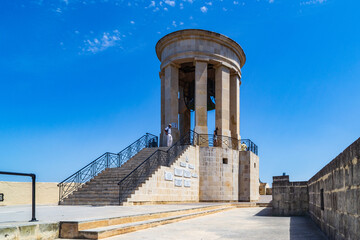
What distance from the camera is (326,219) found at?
587cm

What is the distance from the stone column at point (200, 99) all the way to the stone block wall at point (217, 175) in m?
1.89

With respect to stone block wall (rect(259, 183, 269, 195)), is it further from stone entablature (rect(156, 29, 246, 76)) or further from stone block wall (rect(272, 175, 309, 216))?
stone block wall (rect(272, 175, 309, 216))

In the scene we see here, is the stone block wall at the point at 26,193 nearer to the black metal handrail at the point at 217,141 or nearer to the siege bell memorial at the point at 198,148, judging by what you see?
the siege bell memorial at the point at 198,148

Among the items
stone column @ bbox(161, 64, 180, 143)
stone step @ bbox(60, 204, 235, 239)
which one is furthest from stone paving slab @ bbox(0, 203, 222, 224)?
stone column @ bbox(161, 64, 180, 143)

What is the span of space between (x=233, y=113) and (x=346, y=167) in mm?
19008

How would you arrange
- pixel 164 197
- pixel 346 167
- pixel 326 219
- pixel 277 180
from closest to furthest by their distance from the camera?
pixel 346 167
pixel 326 219
pixel 277 180
pixel 164 197

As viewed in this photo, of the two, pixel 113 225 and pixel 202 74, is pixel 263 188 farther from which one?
pixel 113 225

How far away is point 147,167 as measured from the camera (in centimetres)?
1532

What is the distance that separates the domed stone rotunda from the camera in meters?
20.6

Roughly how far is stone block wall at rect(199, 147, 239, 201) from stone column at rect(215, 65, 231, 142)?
2035 mm

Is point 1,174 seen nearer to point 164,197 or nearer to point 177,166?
point 164,197

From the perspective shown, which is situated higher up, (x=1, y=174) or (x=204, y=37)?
(x=204, y=37)

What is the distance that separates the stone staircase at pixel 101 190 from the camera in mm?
13055

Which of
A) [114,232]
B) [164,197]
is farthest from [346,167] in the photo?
[164,197]
